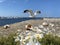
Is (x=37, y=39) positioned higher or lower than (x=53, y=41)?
higher

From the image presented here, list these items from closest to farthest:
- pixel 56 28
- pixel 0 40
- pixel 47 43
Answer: pixel 47 43 < pixel 0 40 < pixel 56 28

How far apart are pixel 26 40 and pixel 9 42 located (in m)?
1.77

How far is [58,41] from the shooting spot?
6.61 m

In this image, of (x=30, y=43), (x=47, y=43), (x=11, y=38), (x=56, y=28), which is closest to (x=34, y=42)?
(x=30, y=43)

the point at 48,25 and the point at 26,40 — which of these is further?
the point at 48,25

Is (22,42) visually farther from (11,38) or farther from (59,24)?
(59,24)

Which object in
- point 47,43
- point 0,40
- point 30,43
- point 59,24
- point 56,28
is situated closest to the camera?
point 30,43

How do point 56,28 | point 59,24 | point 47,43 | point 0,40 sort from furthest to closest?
→ point 59,24, point 56,28, point 0,40, point 47,43

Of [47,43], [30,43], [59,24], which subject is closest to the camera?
[30,43]

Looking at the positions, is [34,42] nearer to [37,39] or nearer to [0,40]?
[37,39]

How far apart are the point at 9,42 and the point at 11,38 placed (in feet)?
0.64

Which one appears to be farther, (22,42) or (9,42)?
(9,42)

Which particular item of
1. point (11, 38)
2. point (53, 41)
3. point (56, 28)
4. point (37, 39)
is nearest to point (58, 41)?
point (53, 41)

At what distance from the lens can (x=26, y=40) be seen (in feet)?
15.8
